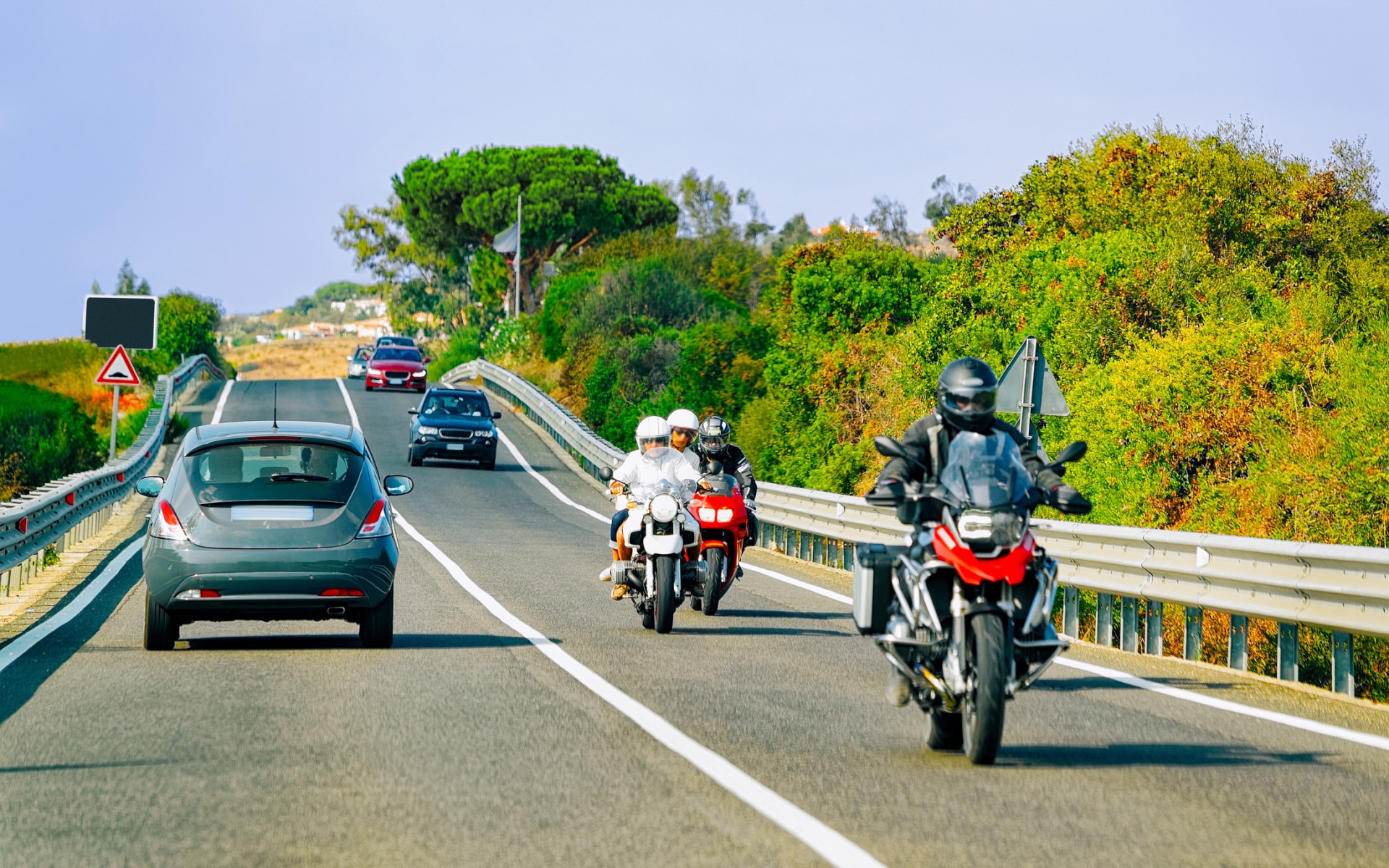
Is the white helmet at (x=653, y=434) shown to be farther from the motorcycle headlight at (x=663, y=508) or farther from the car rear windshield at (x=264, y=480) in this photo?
the car rear windshield at (x=264, y=480)

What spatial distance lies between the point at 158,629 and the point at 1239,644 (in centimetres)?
743

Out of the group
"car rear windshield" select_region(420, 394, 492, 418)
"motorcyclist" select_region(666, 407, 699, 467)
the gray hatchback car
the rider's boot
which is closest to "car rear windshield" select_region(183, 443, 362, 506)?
the gray hatchback car

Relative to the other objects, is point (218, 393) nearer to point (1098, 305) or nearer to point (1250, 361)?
point (1098, 305)

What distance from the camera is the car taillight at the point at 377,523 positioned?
38.4 ft

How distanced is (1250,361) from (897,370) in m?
17.4

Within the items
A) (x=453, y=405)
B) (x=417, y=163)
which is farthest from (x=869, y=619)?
(x=417, y=163)

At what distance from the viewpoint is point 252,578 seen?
1127 centimetres

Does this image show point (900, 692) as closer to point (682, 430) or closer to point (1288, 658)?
point (1288, 658)

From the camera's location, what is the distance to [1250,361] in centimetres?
3145

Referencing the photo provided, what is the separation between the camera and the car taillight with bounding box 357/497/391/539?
38.4 ft

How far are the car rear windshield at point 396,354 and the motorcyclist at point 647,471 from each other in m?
46.5

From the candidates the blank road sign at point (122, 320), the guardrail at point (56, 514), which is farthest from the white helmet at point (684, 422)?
the blank road sign at point (122, 320)

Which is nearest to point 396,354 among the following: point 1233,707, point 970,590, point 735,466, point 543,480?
point 543,480

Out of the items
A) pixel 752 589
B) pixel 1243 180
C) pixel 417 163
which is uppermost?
pixel 417 163
